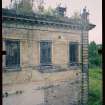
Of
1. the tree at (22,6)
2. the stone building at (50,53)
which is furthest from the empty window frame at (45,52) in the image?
the tree at (22,6)

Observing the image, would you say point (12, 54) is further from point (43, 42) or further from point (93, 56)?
point (93, 56)

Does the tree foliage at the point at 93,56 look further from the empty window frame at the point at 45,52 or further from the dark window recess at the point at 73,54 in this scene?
the empty window frame at the point at 45,52

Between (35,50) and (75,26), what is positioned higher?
(75,26)

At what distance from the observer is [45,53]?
126 cm

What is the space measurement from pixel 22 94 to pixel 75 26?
538 mm

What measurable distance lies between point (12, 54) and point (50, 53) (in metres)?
0.24

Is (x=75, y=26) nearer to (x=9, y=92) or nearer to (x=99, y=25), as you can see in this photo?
(x=99, y=25)

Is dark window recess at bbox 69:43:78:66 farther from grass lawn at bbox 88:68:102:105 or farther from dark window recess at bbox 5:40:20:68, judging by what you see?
dark window recess at bbox 5:40:20:68

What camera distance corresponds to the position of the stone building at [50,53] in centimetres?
122

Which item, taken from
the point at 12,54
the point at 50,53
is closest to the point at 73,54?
the point at 50,53

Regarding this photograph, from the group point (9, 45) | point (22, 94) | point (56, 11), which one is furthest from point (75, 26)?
point (22, 94)

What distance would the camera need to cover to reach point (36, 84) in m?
1.24

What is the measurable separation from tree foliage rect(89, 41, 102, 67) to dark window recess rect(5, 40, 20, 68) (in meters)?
0.44

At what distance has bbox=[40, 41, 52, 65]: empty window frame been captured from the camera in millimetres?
1246
